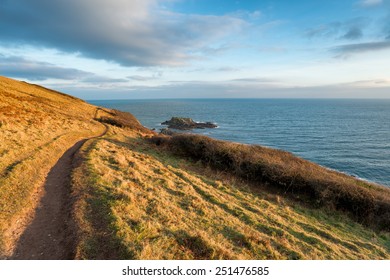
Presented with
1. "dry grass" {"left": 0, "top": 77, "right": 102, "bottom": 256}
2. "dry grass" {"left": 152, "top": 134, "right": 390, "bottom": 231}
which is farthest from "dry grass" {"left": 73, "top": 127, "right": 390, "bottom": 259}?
"dry grass" {"left": 0, "top": 77, "right": 102, "bottom": 256}

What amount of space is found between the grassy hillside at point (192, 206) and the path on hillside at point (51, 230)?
0.30 m

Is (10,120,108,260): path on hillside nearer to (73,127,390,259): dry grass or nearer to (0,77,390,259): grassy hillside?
(0,77,390,259): grassy hillside

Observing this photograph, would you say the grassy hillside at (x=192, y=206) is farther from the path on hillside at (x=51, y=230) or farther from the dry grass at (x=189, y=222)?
the path on hillside at (x=51, y=230)

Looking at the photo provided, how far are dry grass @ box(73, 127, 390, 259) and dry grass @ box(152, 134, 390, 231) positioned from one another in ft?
6.98

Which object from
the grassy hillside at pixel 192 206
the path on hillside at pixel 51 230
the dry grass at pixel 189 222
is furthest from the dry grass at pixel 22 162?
the dry grass at pixel 189 222

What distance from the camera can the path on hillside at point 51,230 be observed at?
8.20 metres

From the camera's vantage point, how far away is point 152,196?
14.0 meters

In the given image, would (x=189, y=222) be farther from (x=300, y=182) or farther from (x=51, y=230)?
(x=300, y=182)

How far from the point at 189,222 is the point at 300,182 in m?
16.3

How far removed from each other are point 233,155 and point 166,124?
83827mm

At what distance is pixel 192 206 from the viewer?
14492mm

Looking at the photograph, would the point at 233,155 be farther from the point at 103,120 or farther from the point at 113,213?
the point at 103,120

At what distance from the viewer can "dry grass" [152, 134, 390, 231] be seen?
2100 cm

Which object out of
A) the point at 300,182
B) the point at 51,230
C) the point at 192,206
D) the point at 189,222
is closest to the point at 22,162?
the point at 51,230
